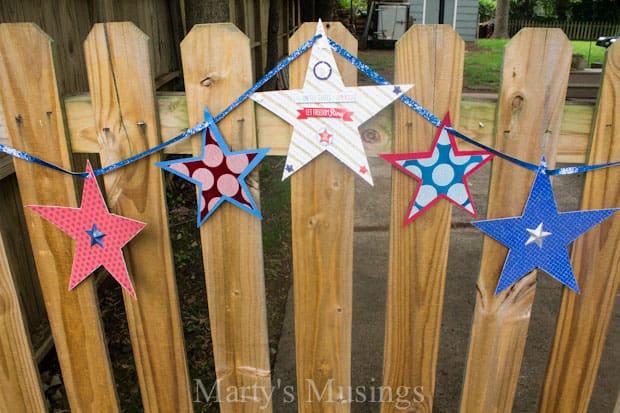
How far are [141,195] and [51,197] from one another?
32 cm

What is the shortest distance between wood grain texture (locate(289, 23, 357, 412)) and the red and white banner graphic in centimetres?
8

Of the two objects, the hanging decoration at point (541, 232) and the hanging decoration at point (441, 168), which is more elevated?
the hanging decoration at point (441, 168)

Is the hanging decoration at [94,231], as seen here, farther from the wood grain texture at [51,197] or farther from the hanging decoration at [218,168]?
the hanging decoration at [218,168]

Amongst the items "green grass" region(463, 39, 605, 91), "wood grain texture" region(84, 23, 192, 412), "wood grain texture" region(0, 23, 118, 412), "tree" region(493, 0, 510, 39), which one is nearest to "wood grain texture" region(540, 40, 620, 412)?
"wood grain texture" region(84, 23, 192, 412)

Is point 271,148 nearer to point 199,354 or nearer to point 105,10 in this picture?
point 199,354

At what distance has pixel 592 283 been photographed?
177 cm

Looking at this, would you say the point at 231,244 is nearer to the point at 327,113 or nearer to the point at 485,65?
the point at 327,113

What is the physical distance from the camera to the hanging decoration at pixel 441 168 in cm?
158

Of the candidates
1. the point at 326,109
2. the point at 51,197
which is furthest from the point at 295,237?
the point at 51,197

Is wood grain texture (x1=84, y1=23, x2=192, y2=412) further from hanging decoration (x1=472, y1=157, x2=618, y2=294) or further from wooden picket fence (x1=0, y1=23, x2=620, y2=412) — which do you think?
hanging decoration (x1=472, y1=157, x2=618, y2=294)

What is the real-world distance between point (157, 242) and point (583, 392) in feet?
5.24

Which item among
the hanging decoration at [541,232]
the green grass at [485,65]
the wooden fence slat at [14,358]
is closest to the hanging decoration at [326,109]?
the hanging decoration at [541,232]

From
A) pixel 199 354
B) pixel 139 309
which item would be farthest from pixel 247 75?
pixel 199 354

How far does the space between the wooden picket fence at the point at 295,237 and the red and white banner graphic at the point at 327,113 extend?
0.08 metres
